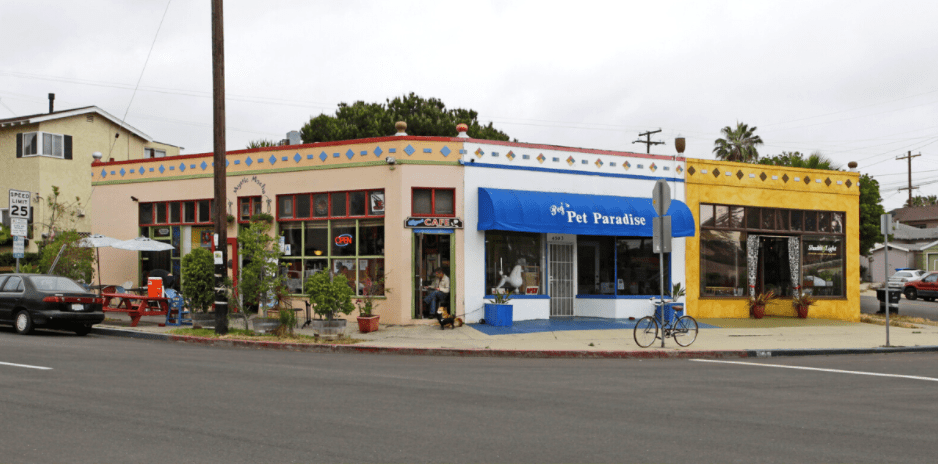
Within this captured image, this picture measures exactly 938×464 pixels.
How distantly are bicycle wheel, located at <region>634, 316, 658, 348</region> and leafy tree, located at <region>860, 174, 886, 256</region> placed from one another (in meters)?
38.6

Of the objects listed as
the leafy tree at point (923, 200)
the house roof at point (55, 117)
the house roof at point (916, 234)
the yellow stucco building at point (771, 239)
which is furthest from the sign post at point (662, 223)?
the leafy tree at point (923, 200)

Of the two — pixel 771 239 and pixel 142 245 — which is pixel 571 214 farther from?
pixel 142 245

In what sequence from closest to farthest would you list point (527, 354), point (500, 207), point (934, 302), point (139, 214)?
point (527, 354), point (500, 207), point (139, 214), point (934, 302)

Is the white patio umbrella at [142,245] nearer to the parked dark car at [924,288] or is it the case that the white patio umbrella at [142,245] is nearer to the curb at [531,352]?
the curb at [531,352]

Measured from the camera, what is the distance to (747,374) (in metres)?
12.2

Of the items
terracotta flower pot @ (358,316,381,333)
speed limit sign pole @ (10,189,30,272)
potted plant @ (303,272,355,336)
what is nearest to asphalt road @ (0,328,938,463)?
potted plant @ (303,272,355,336)

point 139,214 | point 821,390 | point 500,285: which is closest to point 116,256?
point 139,214

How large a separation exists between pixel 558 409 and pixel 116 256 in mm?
20152

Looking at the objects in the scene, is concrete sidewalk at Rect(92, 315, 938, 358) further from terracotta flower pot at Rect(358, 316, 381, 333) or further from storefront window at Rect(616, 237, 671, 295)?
storefront window at Rect(616, 237, 671, 295)

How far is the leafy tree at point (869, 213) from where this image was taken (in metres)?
48.7

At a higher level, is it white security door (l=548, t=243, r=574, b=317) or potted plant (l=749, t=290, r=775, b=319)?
white security door (l=548, t=243, r=574, b=317)

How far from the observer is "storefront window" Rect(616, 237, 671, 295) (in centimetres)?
2152

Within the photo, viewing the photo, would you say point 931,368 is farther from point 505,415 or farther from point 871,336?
point 505,415

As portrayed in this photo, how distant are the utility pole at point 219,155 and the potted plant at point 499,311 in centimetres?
638
